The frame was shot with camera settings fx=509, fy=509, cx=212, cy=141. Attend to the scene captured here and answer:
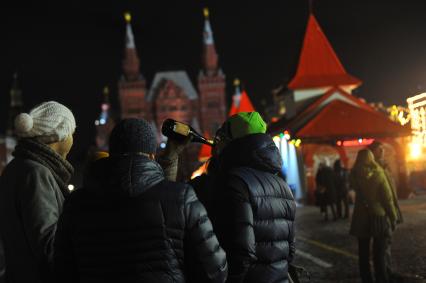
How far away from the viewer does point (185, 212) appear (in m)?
2.34

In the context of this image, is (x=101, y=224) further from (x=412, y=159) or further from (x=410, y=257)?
(x=412, y=159)

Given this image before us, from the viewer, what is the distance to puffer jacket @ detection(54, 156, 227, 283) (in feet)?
7.62

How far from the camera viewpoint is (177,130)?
330cm

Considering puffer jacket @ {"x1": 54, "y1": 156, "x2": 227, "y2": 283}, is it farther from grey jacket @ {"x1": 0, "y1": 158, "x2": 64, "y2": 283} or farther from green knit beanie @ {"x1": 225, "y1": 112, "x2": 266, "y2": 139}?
green knit beanie @ {"x1": 225, "y1": 112, "x2": 266, "y2": 139}

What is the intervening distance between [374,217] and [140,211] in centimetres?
523

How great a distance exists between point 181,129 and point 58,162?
0.81 meters

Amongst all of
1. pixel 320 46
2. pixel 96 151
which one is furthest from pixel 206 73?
pixel 96 151

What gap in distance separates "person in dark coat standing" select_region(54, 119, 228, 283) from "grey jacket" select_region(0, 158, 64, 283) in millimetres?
266

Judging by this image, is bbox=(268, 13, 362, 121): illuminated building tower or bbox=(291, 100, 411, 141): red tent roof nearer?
bbox=(291, 100, 411, 141): red tent roof

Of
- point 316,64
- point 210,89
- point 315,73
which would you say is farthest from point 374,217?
point 210,89

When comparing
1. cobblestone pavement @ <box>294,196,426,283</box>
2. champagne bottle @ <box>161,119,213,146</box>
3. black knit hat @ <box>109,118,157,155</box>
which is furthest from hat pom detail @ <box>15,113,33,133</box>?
cobblestone pavement @ <box>294,196,426,283</box>

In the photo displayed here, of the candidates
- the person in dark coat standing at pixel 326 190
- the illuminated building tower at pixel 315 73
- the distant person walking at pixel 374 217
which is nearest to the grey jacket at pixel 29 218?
the distant person walking at pixel 374 217

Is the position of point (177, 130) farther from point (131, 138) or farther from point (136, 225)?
point (136, 225)

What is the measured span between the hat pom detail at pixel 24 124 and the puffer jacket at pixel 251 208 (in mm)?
1028
